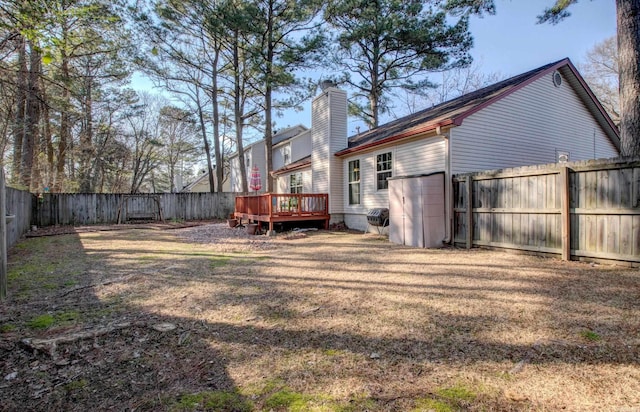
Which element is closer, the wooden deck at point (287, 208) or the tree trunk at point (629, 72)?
the tree trunk at point (629, 72)

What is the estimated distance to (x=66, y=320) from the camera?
3.29 meters

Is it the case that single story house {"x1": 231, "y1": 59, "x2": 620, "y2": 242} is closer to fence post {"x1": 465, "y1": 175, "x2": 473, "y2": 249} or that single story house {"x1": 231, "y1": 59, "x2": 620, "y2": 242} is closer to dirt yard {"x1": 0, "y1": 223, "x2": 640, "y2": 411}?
fence post {"x1": 465, "y1": 175, "x2": 473, "y2": 249}

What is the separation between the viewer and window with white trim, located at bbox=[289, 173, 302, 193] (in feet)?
50.9

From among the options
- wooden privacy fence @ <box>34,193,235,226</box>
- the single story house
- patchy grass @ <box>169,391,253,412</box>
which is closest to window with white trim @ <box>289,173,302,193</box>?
the single story house

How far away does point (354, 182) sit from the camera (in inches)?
467

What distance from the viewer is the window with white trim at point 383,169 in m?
10.2

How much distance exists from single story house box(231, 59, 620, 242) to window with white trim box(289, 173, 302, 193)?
1442 millimetres

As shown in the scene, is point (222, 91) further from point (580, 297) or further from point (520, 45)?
point (580, 297)

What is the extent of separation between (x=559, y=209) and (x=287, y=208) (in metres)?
7.93

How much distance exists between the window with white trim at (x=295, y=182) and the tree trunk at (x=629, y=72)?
11.4 metres

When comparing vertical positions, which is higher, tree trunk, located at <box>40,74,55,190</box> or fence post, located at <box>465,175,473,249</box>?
tree trunk, located at <box>40,74,55,190</box>

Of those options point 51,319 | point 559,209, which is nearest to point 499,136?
point 559,209

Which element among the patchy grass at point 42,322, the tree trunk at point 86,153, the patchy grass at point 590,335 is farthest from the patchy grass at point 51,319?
the tree trunk at point 86,153

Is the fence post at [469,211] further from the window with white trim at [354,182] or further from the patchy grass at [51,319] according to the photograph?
the patchy grass at [51,319]
